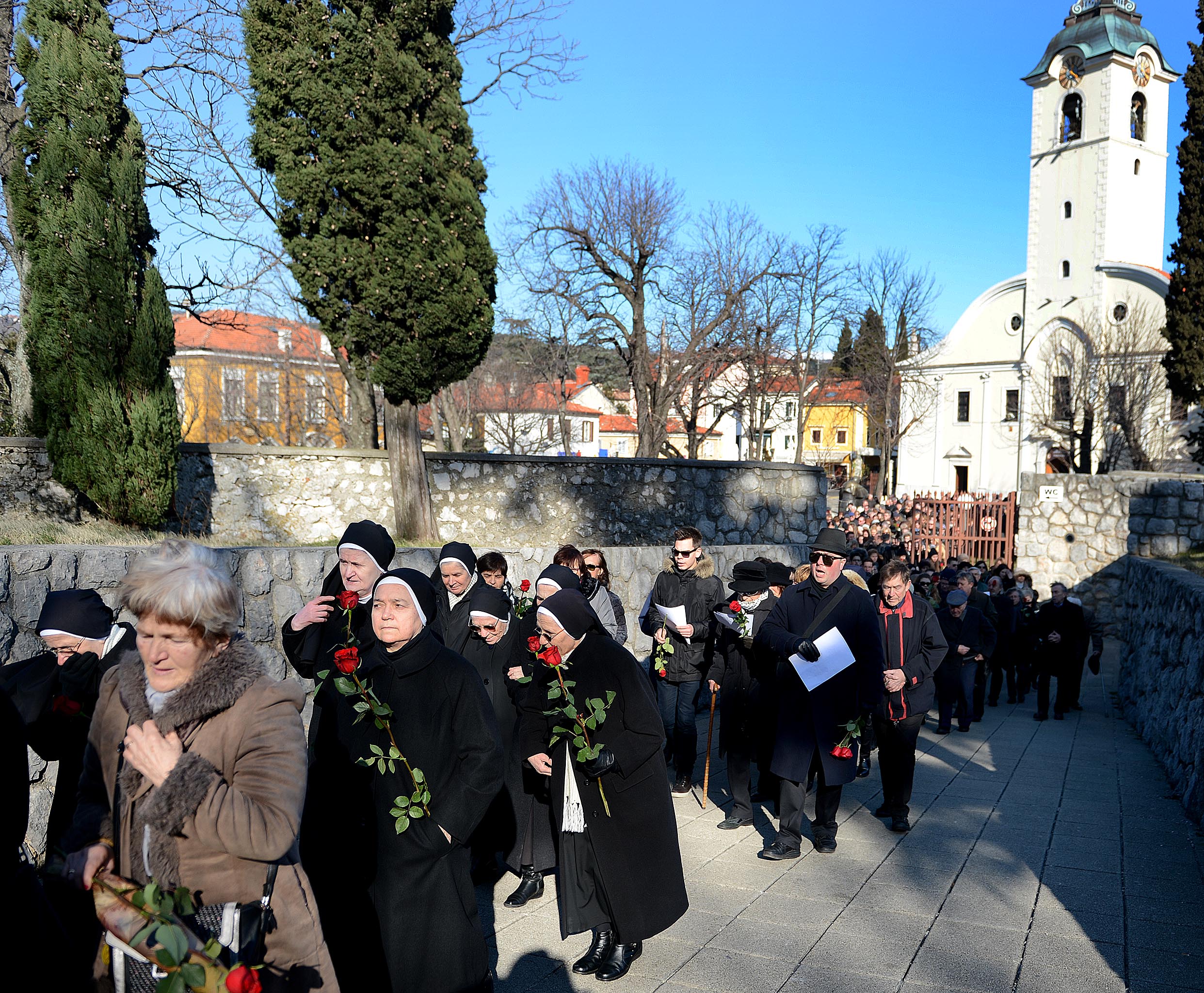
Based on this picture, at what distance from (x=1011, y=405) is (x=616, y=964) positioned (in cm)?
5225

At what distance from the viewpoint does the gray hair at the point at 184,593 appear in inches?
101

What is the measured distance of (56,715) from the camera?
3.64 meters

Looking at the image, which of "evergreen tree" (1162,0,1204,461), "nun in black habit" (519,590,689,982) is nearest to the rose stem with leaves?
"nun in black habit" (519,590,689,982)

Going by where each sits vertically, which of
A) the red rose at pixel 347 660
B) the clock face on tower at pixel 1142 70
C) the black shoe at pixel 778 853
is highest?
the clock face on tower at pixel 1142 70

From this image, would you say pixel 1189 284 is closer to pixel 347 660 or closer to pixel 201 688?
pixel 347 660

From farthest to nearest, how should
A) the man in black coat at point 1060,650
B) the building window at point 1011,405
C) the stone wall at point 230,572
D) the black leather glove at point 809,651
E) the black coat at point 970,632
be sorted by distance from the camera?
the building window at point 1011,405, the man in black coat at point 1060,650, the black coat at point 970,632, the black leather glove at point 809,651, the stone wall at point 230,572

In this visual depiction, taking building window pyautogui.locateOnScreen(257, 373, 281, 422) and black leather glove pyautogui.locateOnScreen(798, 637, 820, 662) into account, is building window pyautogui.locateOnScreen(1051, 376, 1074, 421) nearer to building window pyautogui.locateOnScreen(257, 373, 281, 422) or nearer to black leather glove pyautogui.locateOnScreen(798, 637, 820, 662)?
building window pyautogui.locateOnScreen(257, 373, 281, 422)

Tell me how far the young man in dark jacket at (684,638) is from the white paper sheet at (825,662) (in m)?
1.54

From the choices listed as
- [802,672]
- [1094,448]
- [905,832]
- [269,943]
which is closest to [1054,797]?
[905,832]

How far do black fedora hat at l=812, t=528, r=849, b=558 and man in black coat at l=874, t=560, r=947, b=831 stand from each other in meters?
0.45

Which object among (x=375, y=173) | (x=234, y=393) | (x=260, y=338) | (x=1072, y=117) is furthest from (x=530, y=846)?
(x=1072, y=117)

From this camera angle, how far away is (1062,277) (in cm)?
4847

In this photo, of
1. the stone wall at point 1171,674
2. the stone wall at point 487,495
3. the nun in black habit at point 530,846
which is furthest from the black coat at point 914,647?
the stone wall at point 487,495

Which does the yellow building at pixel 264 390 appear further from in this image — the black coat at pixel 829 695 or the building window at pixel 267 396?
the black coat at pixel 829 695
